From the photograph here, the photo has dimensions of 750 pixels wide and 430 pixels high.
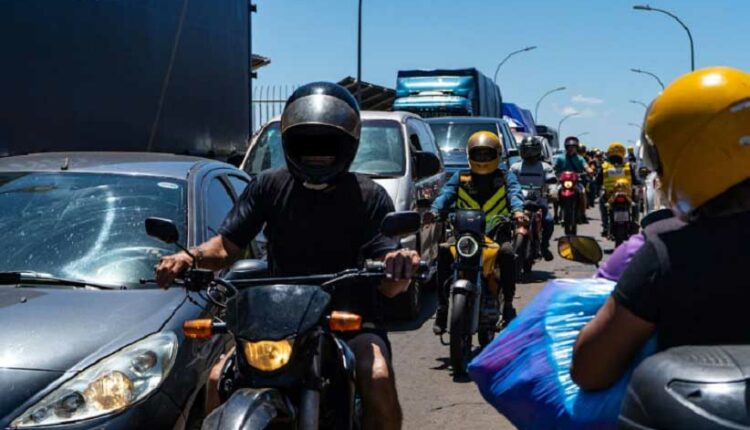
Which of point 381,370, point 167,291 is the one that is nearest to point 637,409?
point 381,370

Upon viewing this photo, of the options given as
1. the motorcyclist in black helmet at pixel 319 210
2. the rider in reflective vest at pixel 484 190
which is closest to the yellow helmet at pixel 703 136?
the motorcyclist in black helmet at pixel 319 210

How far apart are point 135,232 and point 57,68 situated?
5.34m

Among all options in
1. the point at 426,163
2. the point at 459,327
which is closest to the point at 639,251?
the point at 459,327

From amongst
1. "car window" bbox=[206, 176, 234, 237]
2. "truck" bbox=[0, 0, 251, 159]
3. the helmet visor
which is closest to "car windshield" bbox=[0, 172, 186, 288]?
"car window" bbox=[206, 176, 234, 237]

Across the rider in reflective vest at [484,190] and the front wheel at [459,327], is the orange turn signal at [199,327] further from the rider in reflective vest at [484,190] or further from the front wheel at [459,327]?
the rider in reflective vest at [484,190]

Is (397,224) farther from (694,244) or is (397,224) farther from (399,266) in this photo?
(694,244)

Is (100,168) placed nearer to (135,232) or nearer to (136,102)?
(135,232)

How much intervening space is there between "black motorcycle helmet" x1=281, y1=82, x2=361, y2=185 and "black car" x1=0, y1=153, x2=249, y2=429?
2.14 feet

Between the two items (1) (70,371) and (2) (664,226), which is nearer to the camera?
(2) (664,226)

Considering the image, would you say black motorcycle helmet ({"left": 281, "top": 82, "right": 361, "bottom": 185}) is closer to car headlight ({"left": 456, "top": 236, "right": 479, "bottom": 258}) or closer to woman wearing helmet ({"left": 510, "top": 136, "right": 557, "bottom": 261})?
car headlight ({"left": 456, "top": 236, "right": 479, "bottom": 258})

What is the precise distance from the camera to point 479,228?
782 cm

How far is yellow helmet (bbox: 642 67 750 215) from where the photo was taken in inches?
93.7

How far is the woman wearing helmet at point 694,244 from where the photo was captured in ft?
7.66

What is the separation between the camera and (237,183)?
6254 millimetres
